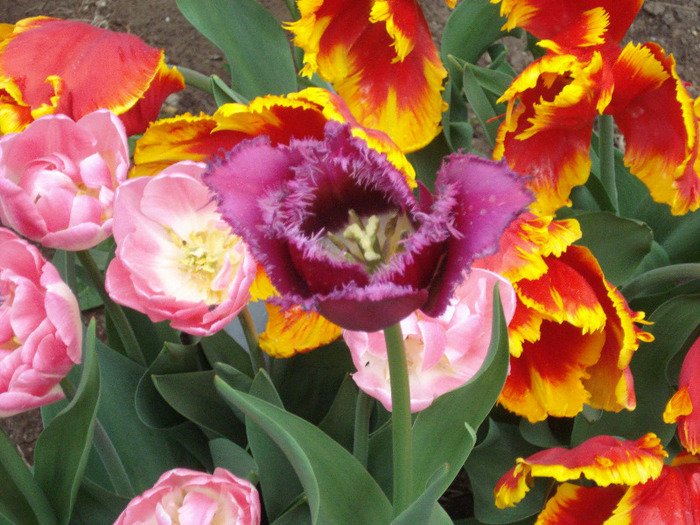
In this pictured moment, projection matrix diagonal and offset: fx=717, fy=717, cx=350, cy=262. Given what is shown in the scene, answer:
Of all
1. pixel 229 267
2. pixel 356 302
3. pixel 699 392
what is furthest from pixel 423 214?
pixel 699 392

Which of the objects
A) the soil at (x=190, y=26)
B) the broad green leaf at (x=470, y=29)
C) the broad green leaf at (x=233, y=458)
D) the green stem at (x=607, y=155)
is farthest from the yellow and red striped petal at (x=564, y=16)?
the soil at (x=190, y=26)

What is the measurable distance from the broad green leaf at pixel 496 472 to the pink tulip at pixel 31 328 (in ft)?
1.52

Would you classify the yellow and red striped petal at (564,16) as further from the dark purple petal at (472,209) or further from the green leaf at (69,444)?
the green leaf at (69,444)

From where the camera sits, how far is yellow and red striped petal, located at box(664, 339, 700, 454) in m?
0.56

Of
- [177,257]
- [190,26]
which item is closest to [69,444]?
[177,257]

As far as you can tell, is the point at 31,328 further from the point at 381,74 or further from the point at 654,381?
the point at 654,381

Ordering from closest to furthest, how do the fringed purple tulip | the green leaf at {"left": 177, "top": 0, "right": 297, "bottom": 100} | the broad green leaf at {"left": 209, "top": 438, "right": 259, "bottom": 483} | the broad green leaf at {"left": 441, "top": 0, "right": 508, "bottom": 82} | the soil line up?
the fringed purple tulip → the broad green leaf at {"left": 209, "top": 438, "right": 259, "bottom": 483} → the green leaf at {"left": 177, "top": 0, "right": 297, "bottom": 100} → the broad green leaf at {"left": 441, "top": 0, "right": 508, "bottom": 82} → the soil

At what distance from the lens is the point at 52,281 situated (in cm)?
49

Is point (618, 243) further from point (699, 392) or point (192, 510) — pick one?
point (192, 510)

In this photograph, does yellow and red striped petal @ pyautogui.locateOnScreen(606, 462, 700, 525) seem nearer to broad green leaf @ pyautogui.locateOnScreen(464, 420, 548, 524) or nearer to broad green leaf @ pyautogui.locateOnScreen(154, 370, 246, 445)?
broad green leaf @ pyautogui.locateOnScreen(464, 420, 548, 524)

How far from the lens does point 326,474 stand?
522 mm

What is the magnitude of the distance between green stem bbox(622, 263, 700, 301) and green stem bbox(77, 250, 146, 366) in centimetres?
53

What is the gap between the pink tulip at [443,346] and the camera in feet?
1.58

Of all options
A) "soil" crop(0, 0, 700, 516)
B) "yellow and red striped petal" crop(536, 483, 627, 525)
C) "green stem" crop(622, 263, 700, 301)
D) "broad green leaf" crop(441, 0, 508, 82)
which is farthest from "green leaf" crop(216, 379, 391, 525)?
"soil" crop(0, 0, 700, 516)
